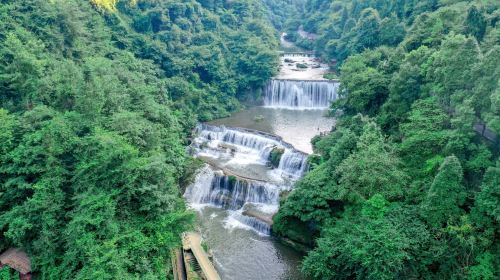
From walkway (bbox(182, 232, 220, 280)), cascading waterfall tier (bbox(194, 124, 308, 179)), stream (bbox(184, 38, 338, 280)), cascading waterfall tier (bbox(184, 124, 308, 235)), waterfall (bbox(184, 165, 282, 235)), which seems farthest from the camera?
cascading waterfall tier (bbox(194, 124, 308, 179))

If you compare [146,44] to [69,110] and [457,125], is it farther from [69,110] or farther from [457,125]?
[457,125]

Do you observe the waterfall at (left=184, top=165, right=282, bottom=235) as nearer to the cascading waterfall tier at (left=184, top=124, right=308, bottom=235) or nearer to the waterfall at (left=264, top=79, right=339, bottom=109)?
the cascading waterfall tier at (left=184, top=124, right=308, bottom=235)

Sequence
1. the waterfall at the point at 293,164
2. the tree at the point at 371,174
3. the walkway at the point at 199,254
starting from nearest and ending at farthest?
the tree at the point at 371,174 → the walkway at the point at 199,254 → the waterfall at the point at 293,164

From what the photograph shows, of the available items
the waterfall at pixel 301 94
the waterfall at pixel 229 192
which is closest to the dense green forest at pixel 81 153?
the waterfall at pixel 229 192

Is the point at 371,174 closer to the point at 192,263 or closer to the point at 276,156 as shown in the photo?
the point at 192,263

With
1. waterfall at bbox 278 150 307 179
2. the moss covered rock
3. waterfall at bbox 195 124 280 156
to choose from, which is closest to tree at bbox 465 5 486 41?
waterfall at bbox 278 150 307 179

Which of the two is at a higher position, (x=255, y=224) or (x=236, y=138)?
(x=236, y=138)

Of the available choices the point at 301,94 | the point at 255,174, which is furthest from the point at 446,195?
the point at 301,94

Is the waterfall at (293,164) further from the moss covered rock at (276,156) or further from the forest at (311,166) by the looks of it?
the forest at (311,166)
